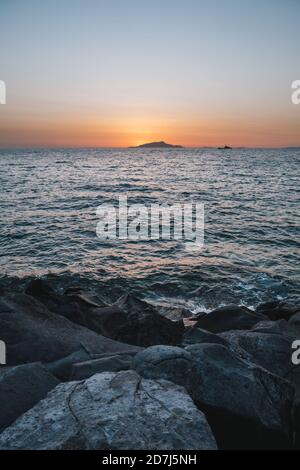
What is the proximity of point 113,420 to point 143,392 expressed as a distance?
751mm

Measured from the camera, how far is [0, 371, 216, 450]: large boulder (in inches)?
172

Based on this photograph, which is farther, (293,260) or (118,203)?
(118,203)

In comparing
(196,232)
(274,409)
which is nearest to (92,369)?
(274,409)

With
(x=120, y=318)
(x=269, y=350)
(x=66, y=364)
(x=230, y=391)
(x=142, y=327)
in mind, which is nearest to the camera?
(x=230, y=391)

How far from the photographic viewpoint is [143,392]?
5.29 meters

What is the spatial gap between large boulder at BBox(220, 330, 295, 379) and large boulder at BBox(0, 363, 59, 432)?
440 centimetres

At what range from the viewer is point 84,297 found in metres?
12.4

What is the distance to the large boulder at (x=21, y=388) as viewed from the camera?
5.24 metres

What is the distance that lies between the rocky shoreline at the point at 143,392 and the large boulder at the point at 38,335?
24mm

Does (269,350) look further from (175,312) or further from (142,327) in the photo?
(175,312)

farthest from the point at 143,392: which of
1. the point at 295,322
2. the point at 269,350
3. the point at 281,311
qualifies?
the point at 281,311

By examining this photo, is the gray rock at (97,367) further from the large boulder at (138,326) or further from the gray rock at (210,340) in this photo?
the large boulder at (138,326)
